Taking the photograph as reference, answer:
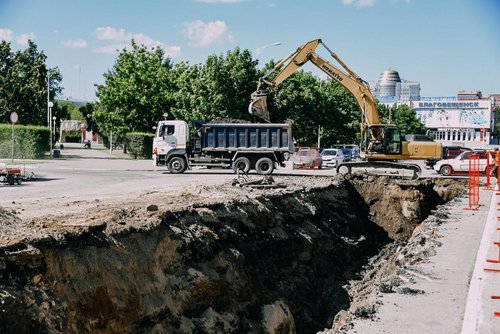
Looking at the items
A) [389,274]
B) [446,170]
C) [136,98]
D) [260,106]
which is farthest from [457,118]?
[389,274]

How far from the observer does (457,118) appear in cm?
11731

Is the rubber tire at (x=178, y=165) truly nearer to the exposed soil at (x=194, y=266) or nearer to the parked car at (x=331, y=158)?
the exposed soil at (x=194, y=266)

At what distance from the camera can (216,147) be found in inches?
1040

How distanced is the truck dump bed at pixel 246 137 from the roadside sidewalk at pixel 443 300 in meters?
13.1

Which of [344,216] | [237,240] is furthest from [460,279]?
[344,216]

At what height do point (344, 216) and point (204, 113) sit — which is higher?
point (204, 113)

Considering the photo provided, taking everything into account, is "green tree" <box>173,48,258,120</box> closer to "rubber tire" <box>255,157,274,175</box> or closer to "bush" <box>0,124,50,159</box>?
"bush" <box>0,124,50,159</box>

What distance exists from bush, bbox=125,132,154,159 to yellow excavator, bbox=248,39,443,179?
19258mm

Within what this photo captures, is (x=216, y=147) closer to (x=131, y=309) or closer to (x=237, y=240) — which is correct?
(x=237, y=240)

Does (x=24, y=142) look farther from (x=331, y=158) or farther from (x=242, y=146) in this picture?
(x=331, y=158)

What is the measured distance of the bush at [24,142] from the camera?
3781 centimetres

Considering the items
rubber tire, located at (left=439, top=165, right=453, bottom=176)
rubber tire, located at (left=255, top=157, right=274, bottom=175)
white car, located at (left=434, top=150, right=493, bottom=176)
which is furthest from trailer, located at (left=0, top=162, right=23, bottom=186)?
rubber tire, located at (left=439, top=165, right=453, bottom=176)

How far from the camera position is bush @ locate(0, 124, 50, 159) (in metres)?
37.8

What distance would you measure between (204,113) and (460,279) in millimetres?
35371
